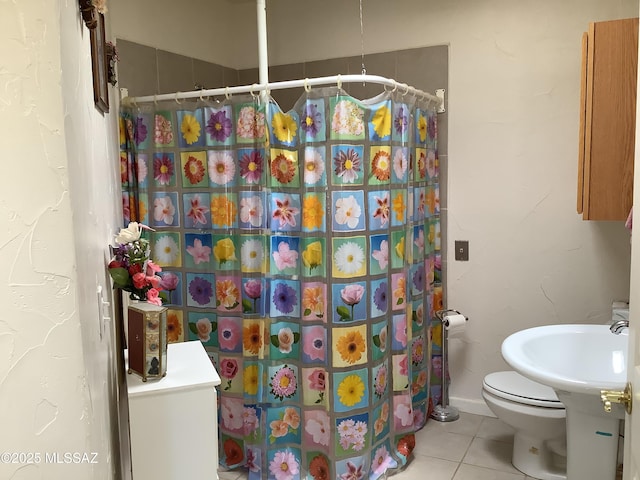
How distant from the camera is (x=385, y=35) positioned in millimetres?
3139

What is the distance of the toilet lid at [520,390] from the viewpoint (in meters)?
2.42

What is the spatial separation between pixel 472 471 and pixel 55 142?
2327 millimetres

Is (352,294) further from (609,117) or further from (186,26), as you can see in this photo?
(186,26)

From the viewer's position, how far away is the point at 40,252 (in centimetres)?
95

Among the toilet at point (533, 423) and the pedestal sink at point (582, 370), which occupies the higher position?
the pedestal sink at point (582, 370)

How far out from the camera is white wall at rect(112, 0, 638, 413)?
2771 millimetres

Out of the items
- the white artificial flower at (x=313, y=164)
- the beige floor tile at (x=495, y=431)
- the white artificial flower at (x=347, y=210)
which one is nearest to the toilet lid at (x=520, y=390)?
the beige floor tile at (x=495, y=431)

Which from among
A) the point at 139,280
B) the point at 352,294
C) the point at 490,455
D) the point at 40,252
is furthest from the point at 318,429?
the point at 40,252

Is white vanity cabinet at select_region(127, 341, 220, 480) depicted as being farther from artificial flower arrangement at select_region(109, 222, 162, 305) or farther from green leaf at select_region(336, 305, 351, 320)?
green leaf at select_region(336, 305, 351, 320)

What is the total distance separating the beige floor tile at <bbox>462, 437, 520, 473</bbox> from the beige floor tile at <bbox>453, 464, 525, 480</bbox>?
0.12ft

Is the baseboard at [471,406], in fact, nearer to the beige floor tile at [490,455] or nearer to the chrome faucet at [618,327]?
the beige floor tile at [490,455]

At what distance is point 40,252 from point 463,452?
2.37m

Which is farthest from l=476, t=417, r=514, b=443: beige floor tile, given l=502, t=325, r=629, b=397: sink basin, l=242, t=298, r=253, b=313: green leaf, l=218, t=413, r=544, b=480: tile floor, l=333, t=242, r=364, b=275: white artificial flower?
l=242, t=298, r=253, b=313: green leaf

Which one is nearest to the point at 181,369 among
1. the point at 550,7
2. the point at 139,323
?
the point at 139,323
